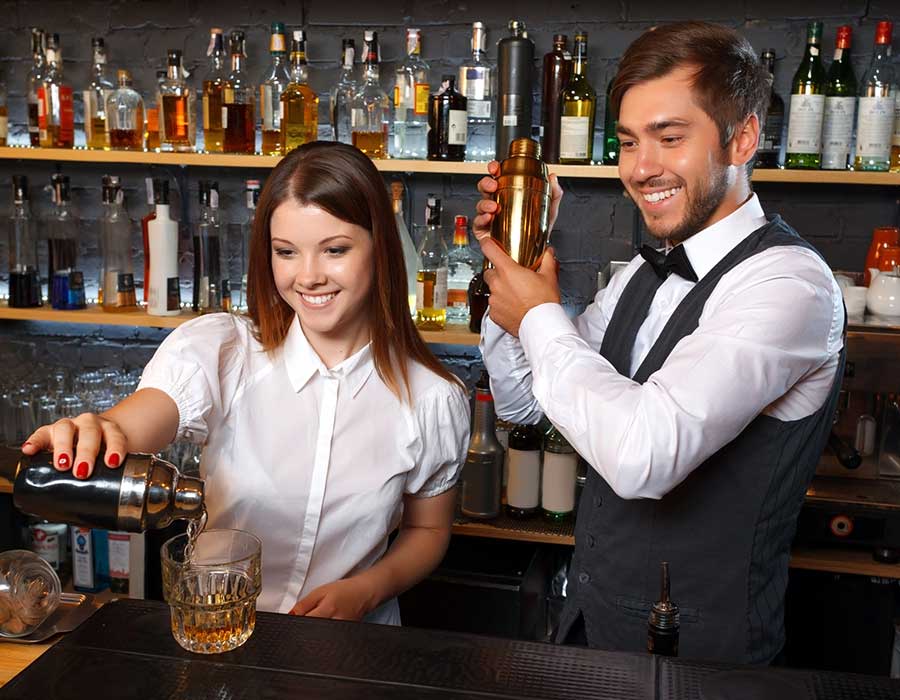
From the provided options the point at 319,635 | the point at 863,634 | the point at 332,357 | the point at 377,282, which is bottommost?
the point at 863,634

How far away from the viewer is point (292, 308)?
154cm

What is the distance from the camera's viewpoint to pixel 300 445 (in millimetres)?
1482

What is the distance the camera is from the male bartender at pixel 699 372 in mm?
1184

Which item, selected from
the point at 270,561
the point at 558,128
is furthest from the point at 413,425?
the point at 558,128

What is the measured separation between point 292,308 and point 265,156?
3.02ft

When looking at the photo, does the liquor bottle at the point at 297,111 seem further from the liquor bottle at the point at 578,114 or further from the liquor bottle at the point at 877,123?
the liquor bottle at the point at 877,123

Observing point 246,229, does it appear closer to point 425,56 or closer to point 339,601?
point 425,56

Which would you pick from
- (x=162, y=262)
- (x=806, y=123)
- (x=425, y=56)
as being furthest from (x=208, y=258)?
(x=806, y=123)

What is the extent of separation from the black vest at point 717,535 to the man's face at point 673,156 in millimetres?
88

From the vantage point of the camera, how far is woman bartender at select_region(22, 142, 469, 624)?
4.66 feet

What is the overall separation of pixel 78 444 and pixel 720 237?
2.96ft

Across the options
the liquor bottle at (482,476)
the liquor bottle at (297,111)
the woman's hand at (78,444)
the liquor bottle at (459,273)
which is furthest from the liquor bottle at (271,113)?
the woman's hand at (78,444)

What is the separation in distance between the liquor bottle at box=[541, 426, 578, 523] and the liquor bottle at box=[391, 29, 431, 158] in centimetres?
77

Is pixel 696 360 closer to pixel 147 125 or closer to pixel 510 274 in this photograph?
pixel 510 274
